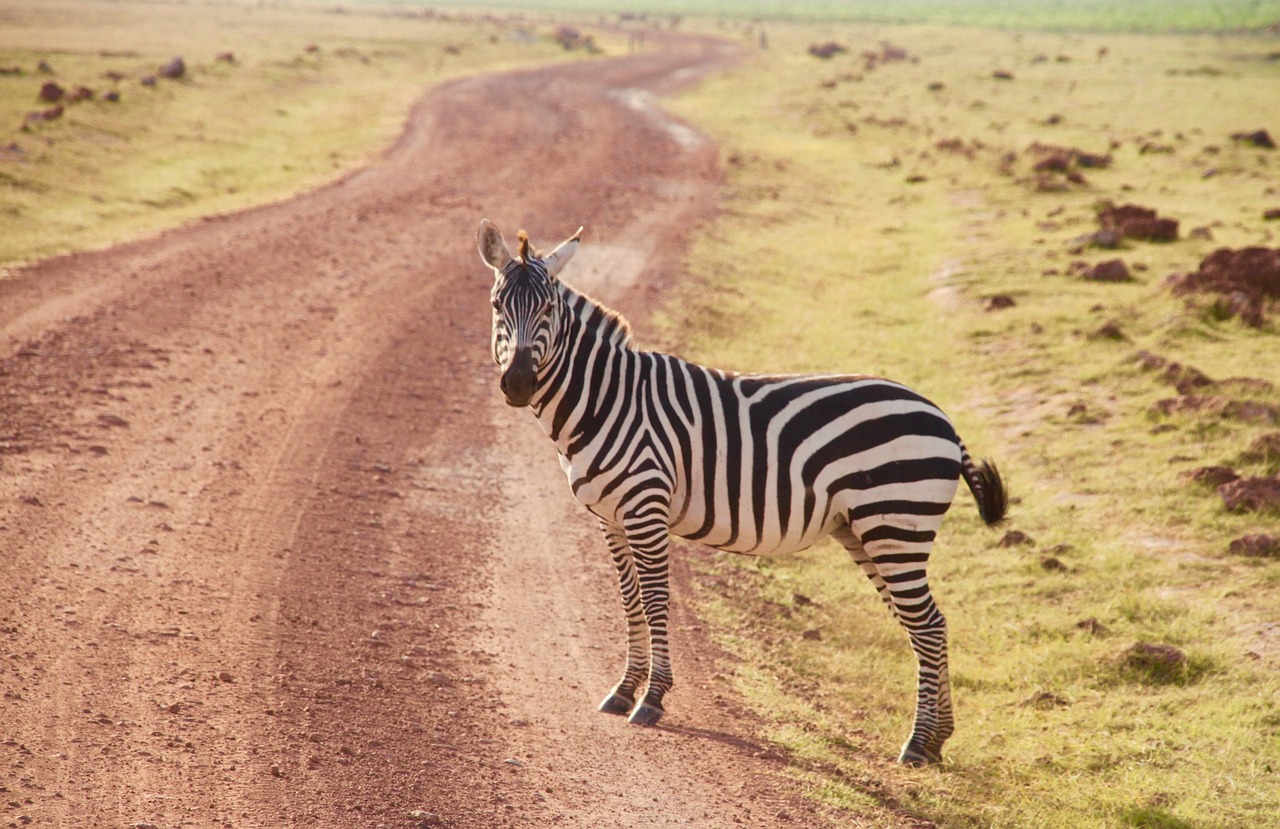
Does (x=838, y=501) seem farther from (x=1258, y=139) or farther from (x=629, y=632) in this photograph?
(x=1258, y=139)

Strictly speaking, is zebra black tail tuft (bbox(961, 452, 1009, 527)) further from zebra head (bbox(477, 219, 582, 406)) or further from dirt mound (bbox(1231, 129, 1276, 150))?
dirt mound (bbox(1231, 129, 1276, 150))

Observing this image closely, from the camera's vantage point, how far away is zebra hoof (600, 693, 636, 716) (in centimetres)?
727

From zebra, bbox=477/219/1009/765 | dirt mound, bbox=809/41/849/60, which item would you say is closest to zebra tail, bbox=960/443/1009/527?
zebra, bbox=477/219/1009/765

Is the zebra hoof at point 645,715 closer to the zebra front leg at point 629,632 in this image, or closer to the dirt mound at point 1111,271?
the zebra front leg at point 629,632

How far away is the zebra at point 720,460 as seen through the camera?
6.99 m

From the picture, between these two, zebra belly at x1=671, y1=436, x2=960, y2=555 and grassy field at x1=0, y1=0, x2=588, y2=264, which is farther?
grassy field at x1=0, y1=0, x2=588, y2=264

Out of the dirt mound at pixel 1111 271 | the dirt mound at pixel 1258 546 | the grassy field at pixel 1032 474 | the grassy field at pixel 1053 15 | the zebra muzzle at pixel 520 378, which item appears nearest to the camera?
the zebra muzzle at pixel 520 378

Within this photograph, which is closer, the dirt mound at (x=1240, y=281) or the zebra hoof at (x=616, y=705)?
the zebra hoof at (x=616, y=705)

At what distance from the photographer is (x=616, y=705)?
730 cm

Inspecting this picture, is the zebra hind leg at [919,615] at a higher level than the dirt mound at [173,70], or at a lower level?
lower

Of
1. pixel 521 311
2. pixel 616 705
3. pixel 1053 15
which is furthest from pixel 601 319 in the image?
pixel 1053 15

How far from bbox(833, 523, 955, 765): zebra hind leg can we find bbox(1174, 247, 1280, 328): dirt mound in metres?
10.3

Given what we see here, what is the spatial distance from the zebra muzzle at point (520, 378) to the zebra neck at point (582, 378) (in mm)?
358

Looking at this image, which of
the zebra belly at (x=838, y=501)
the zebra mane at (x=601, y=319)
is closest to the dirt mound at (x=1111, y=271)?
the zebra belly at (x=838, y=501)
